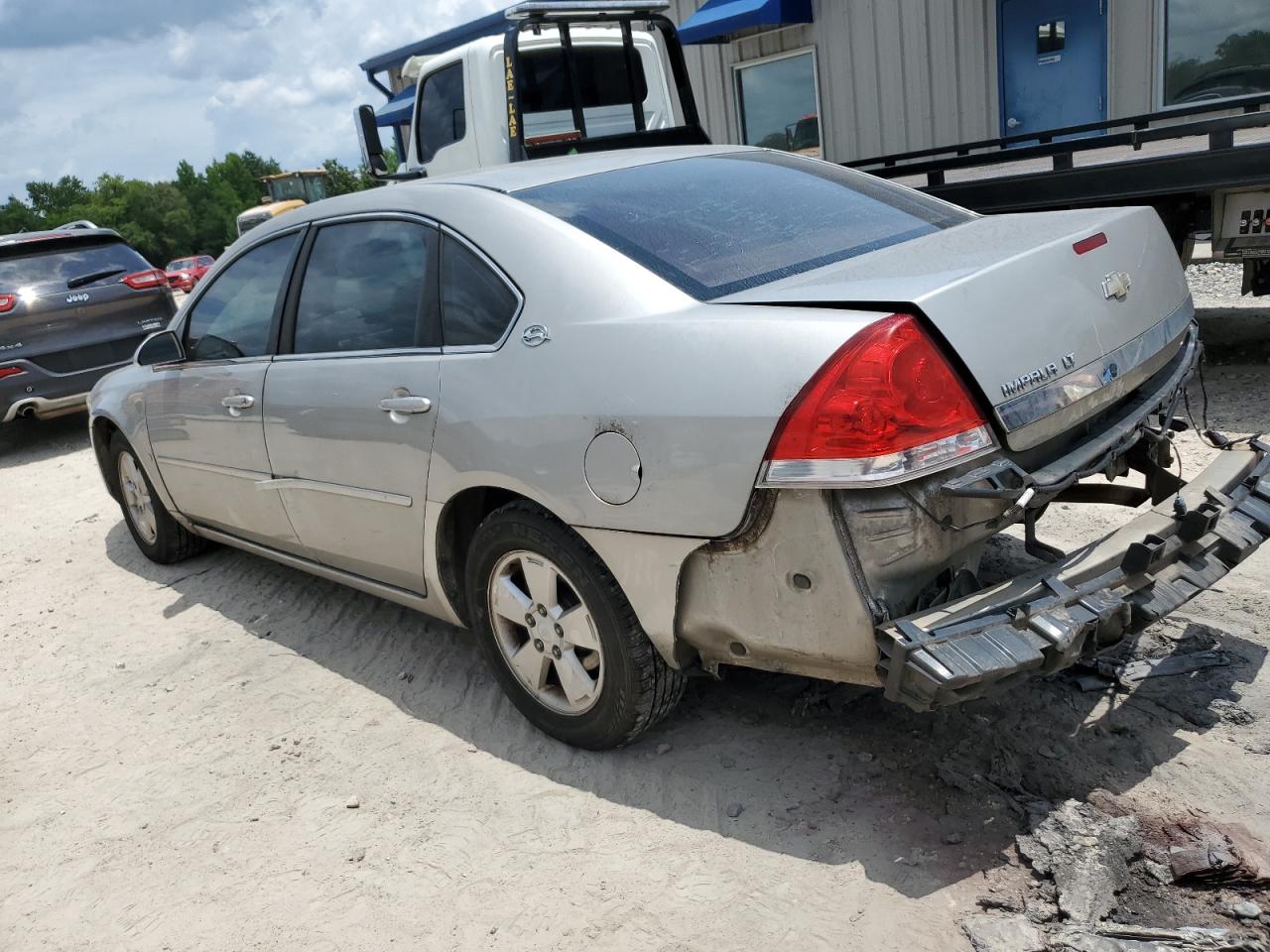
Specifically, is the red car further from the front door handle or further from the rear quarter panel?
the rear quarter panel

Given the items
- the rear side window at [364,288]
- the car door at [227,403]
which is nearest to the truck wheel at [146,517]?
the car door at [227,403]

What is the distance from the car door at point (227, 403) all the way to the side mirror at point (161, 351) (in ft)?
0.14

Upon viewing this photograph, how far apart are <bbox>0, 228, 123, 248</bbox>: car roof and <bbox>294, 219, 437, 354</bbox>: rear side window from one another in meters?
6.40

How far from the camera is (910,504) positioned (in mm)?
2379

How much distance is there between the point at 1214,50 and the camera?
10227 mm

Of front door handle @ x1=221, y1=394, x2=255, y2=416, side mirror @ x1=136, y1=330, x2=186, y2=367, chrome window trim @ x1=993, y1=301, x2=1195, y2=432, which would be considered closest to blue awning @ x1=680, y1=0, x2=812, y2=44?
side mirror @ x1=136, y1=330, x2=186, y2=367

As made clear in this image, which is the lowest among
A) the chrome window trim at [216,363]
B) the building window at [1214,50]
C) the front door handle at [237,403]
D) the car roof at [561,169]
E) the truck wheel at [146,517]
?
the truck wheel at [146,517]

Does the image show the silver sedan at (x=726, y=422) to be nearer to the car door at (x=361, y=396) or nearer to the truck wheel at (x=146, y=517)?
the car door at (x=361, y=396)

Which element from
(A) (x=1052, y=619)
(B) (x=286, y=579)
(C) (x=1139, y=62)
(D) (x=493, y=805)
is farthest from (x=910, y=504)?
(C) (x=1139, y=62)

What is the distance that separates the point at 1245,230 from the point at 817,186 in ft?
10.5

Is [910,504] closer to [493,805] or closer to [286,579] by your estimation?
[493,805]

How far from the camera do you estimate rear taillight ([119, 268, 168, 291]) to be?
9430 millimetres

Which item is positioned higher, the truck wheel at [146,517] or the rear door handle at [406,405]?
the rear door handle at [406,405]

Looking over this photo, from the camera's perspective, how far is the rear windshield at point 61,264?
8.87m
